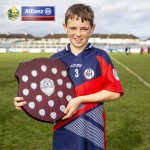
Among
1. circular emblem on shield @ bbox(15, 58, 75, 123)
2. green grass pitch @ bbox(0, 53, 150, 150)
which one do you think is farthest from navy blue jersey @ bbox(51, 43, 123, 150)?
green grass pitch @ bbox(0, 53, 150, 150)

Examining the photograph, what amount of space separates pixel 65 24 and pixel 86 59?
0.32m

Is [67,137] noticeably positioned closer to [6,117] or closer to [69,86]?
[69,86]

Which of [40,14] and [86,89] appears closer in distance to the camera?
[86,89]

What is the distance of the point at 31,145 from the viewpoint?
5.71m

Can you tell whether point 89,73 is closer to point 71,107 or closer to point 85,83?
point 85,83

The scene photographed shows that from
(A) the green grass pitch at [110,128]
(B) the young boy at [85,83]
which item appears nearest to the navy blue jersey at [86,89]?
(B) the young boy at [85,83]

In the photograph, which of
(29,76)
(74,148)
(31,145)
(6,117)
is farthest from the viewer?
(6,117)

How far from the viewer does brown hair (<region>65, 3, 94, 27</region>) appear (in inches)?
99.8

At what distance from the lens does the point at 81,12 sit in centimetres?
253

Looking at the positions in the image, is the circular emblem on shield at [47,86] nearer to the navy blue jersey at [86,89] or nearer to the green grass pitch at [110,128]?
the navy blue jersey at [86,89]

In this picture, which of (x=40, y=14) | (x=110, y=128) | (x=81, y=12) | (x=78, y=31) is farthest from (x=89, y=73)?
(x=40, y=14)

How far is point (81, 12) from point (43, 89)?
65 centimetres

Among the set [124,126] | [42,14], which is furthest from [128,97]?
[42,14]

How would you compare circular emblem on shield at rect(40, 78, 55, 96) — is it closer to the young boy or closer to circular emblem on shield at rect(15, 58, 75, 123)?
circular emblem on shield at rect(15, 58, 75, 123)
